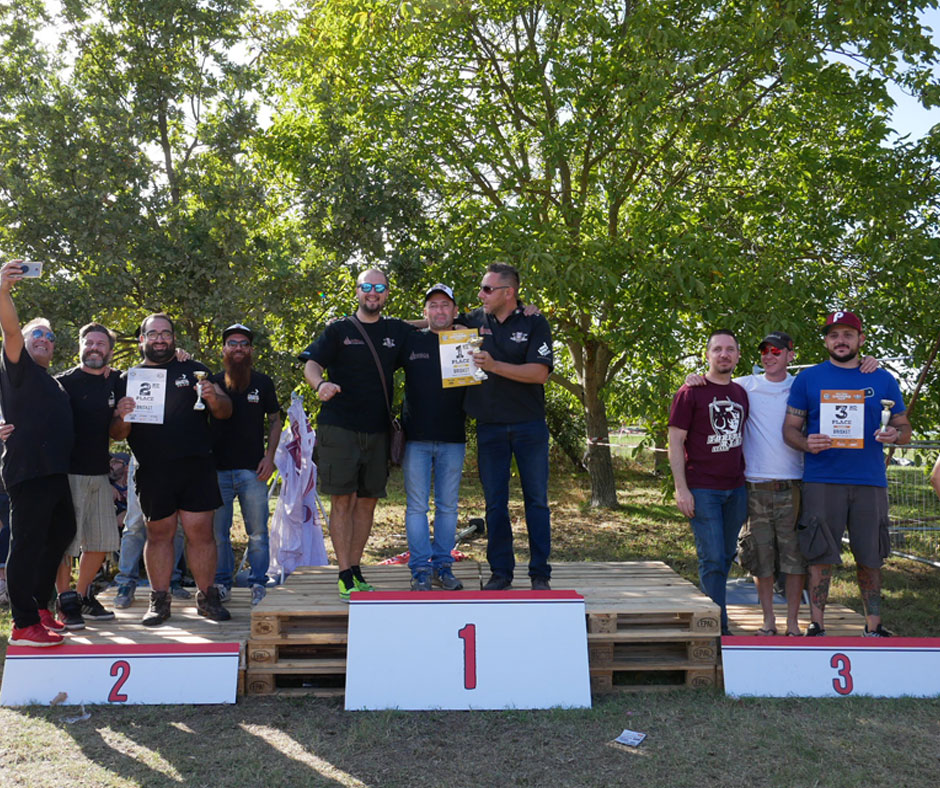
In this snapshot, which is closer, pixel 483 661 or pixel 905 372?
pixel 483 661

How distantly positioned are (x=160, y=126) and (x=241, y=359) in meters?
4.43

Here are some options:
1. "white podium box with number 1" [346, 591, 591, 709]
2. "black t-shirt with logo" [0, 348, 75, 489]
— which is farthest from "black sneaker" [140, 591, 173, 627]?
"white podium box with number 1" [346, 591, 591, 709]

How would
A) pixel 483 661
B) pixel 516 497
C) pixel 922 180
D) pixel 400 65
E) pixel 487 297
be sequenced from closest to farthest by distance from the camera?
1. pixel 483 661
2. pixel 487 297
3. pixel 922 180
4. pixel 400 65
5. pixel 516 497

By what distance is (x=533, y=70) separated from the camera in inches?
391

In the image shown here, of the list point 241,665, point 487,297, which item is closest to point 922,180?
point 487,297

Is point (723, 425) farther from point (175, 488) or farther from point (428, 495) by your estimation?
point (175, 488)

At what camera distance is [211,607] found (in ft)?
18.0

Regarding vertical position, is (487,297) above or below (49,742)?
above

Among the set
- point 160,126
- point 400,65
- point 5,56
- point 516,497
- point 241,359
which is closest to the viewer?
point 241,359

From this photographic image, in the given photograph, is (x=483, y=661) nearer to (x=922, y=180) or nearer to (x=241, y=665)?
(x=241, y=665)

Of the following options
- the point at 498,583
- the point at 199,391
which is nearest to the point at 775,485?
the point at 498,583

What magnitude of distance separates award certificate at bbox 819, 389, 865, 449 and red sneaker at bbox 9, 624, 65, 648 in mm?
4713

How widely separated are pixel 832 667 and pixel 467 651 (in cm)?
206

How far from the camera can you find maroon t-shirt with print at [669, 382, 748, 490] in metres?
5.04
